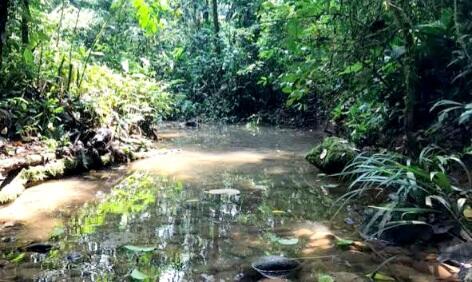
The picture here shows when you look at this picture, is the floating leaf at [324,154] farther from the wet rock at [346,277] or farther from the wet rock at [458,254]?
the wet rock at [346,277]

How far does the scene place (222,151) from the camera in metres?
8.60

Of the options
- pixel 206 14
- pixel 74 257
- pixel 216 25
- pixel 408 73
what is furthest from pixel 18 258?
pixel 206 14

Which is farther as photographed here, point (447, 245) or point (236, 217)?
point (236, 217)

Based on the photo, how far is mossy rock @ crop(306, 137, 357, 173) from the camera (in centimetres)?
602

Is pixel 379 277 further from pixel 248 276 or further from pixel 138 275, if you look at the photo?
pixel 138 275

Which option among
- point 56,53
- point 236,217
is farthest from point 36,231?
point 56,53

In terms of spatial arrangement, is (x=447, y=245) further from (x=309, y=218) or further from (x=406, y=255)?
(x=309, y=218)

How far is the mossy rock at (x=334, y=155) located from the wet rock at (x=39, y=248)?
373cm

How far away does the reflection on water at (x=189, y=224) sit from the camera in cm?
308

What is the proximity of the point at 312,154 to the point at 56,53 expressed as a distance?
4389 millimetres

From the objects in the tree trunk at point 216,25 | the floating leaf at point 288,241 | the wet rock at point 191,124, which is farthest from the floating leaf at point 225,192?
the tree trunk at point 216,25

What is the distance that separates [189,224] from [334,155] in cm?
265

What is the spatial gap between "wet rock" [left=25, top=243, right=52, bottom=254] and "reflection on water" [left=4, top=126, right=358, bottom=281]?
8 cm

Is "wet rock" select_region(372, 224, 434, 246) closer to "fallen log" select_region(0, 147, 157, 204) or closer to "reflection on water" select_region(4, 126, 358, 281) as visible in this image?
"reflection on water" select_region(4, 126, 358, 281)
